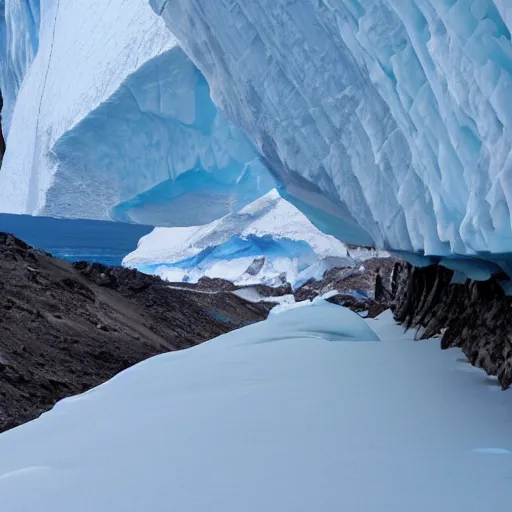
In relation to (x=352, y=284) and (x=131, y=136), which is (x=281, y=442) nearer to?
(x=131, y=136)

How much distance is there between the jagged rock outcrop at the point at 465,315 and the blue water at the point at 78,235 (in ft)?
22.4

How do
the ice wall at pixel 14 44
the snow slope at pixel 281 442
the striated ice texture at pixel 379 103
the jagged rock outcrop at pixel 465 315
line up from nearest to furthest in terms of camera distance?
the snow slope at pixel 281 442, the striated ice texture at pixel 379 103, the jagged rock outcrop at pixel 465 315, the ice wall at pixel 14 44

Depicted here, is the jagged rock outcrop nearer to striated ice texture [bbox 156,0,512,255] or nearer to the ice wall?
striated ice texture [bbox 156,0,512,255]

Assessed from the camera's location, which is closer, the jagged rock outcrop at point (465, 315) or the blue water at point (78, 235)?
the jagged rock outcrop at point (465, 315)

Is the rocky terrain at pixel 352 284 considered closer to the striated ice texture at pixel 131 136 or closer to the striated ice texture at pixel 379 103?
the striated ice texture at pixel 131 136

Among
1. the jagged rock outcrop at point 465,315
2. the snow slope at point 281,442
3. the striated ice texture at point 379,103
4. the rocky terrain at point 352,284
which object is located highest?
the striated ice texture at point 379,103

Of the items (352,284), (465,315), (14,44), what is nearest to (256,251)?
(352,284)

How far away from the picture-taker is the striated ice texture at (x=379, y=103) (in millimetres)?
1949

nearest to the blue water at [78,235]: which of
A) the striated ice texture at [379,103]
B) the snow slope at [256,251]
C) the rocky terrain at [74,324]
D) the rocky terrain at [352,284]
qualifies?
the snow slope at [256,251]

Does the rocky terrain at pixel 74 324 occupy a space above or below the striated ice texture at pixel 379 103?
below

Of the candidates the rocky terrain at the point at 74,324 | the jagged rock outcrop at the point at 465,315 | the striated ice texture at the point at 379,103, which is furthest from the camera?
the rocky terrain at the point at 74,324

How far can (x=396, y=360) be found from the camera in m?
3.16

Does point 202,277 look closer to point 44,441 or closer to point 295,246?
point 295,246

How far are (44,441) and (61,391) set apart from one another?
223 centimetres
